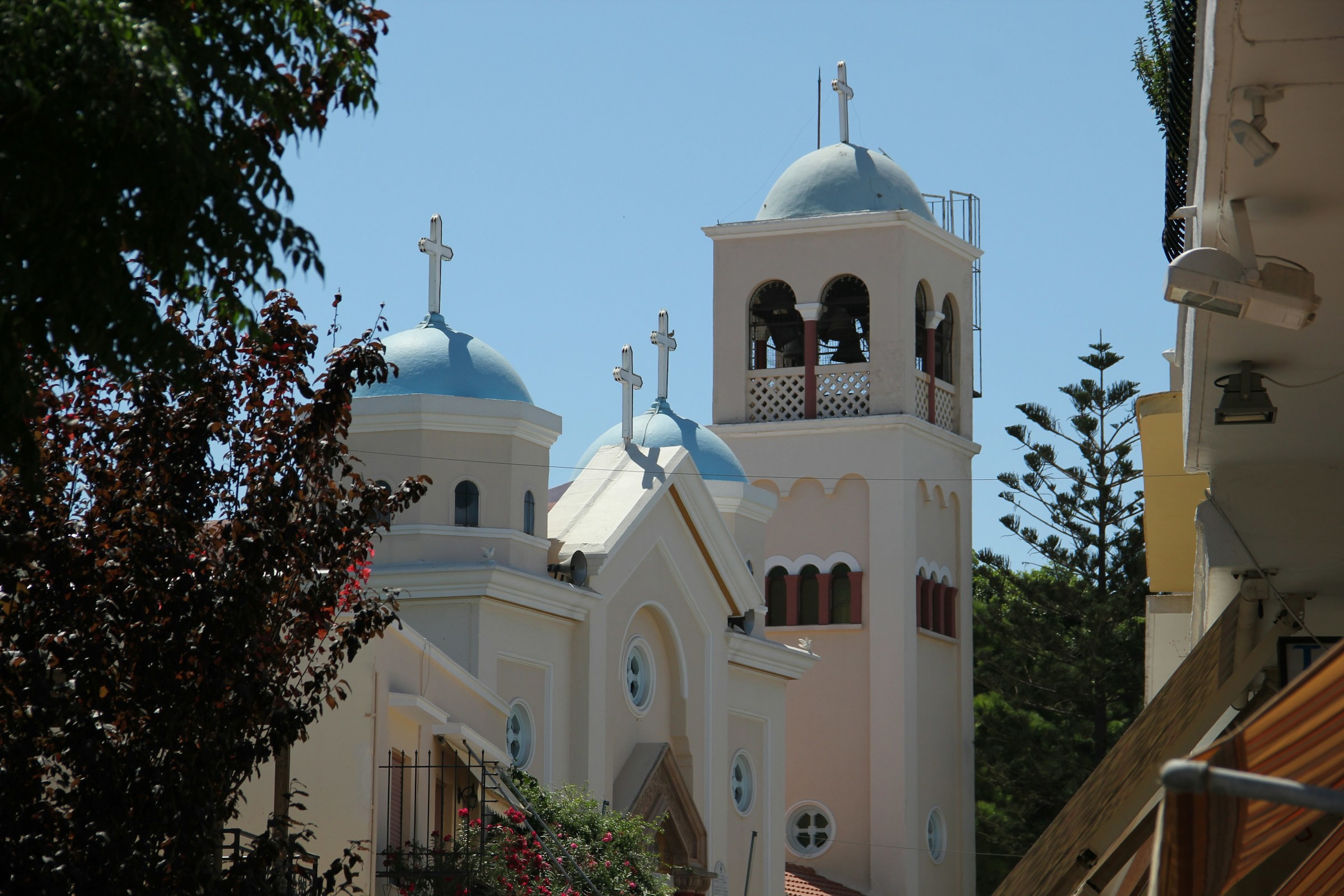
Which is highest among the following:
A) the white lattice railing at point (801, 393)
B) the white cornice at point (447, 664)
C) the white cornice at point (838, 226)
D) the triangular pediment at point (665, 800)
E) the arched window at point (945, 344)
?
the white cornice at point (838, 226)

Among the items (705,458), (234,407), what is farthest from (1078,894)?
(705,458)

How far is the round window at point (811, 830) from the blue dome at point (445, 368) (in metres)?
13.7

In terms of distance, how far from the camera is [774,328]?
36.3 metres

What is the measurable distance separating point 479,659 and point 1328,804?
18565 millimetres

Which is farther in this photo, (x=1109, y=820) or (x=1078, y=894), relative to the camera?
(x=1109, y=820)

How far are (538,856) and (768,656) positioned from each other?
35.2 feet

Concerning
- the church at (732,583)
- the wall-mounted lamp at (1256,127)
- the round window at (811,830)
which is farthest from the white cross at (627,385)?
the wall-mounted lamp at (1256,127)

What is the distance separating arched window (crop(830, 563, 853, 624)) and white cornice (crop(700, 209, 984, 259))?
5977 mm

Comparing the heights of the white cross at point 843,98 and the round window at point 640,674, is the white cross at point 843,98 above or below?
above

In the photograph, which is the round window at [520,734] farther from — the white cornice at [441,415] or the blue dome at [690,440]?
the blue dome at [690,440]

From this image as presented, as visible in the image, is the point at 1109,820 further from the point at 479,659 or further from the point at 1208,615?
the point at 479,659

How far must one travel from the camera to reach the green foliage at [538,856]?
16672mm

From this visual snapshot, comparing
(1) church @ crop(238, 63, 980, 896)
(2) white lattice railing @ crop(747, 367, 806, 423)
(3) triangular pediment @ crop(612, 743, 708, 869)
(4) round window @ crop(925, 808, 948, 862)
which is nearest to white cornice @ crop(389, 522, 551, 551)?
(1) church @ crop(238, 63, 980, 896)

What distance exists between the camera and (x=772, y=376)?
117ft
